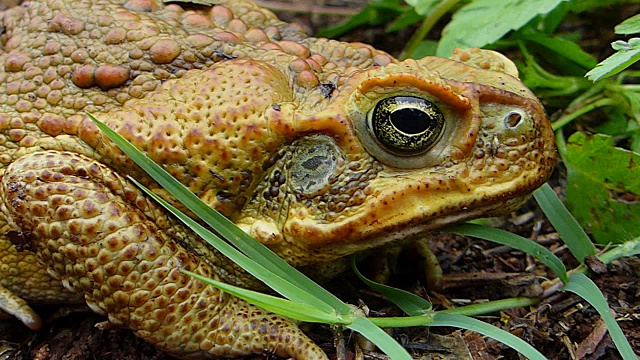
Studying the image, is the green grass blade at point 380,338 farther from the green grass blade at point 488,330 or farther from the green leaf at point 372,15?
the green leaf at point 372,15

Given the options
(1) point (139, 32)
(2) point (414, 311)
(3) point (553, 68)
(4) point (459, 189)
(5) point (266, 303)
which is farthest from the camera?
(3) point (553, 68)

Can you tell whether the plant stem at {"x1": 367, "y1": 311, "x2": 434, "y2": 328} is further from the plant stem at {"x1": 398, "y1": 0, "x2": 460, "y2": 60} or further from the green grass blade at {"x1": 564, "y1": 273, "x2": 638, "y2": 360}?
the plant stem at {"x1": 398, "y1": 0, "x2": 460, "y2": 60}

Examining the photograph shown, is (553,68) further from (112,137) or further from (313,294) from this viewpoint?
(112,137)

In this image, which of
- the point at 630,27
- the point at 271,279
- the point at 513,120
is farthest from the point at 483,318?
the point at 630,27

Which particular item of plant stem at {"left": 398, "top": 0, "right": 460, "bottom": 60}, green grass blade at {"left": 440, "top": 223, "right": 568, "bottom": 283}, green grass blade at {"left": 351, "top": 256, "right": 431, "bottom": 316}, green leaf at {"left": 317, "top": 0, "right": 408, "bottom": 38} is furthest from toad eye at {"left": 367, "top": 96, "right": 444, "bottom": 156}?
green leaf at {"left": 317, "top": 0, "right": 408, "bottom": 38}

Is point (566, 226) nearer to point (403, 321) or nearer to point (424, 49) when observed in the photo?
point (403, 321)

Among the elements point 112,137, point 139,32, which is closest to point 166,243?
point 112,137
